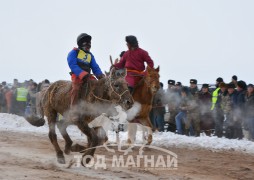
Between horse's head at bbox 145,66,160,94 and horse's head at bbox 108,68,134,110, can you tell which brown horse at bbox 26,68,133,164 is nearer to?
horse's head at bbox 108,68,134,110

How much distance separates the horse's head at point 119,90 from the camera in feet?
33.1

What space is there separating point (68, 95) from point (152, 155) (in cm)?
332

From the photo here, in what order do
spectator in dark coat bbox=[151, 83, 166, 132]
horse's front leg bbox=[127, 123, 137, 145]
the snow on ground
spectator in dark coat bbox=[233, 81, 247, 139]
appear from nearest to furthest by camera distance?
the snow on ground
horse's front leg bbox=[127, 123, 137, 145]
spectator in dark coat bbox=[233, 81, 247, 139]
spectator in dark coat bbox=[151, 83, 166, 132]

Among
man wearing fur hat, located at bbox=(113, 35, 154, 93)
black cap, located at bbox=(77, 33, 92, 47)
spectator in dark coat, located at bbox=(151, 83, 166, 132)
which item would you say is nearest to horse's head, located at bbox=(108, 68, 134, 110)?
black cap, located at bbox=(77, 33, 92, 47)

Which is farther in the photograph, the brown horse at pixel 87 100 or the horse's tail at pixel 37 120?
the horse's tail at pixel 37 120

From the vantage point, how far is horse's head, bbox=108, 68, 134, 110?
1009 centimetres

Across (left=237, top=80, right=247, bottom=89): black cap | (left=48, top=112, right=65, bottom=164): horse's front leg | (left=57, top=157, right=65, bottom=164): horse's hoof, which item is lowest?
(left=57, top=157, right=65, bottom=164): horse's hoof

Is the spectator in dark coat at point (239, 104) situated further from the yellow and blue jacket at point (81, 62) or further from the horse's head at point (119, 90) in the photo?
the horse's head at point (119, 90)

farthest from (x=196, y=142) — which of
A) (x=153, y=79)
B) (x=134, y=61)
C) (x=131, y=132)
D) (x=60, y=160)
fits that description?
(x=60, y=160)

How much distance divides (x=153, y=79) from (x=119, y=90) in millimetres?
4390

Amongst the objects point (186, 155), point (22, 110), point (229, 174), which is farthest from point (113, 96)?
point (22, 110)

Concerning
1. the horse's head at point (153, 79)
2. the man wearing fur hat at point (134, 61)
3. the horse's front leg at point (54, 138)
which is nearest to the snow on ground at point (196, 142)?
the horse's head at point (153, 79)

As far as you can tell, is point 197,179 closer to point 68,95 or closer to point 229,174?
point 229,174

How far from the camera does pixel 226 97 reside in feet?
56.0
